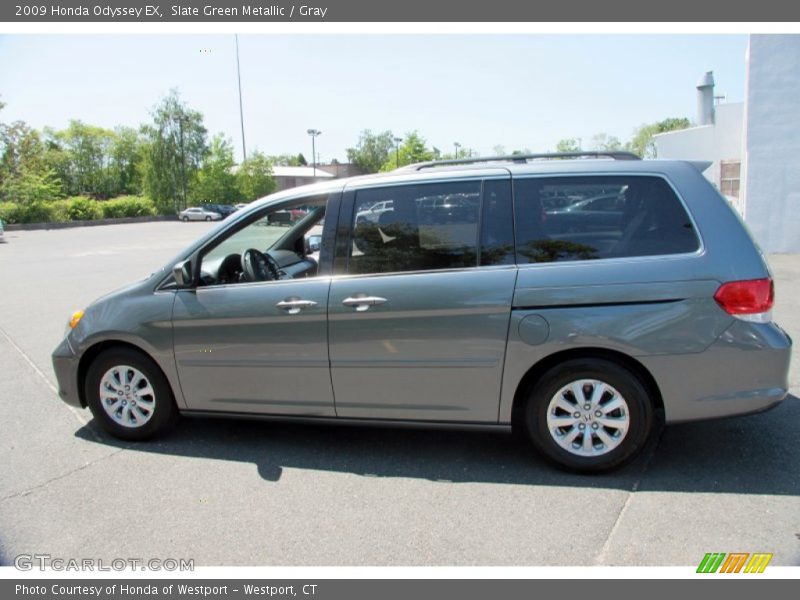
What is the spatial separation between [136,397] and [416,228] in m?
2.36

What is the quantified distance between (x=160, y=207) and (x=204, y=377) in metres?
58.4

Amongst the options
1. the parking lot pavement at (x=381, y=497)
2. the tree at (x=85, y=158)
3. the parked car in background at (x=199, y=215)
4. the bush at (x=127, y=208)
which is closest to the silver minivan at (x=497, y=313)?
the parking lot pavement at (x=381, y=497)

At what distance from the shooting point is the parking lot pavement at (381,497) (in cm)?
300

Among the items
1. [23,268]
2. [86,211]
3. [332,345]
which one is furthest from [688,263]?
[86,211]

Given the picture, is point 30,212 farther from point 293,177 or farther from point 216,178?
point 293,177

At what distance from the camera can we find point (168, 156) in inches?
2313

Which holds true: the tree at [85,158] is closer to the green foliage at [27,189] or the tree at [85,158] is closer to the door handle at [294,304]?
the green foliage at [27,189]

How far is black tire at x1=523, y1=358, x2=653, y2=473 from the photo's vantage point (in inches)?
138

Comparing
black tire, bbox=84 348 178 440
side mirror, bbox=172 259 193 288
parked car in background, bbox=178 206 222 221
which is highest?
parked car in background, bbox=178 206 222 221

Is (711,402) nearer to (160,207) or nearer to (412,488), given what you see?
(412,488)

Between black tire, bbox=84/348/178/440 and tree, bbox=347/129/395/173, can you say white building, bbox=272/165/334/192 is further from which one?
black tire, bbox=84/348/178/440

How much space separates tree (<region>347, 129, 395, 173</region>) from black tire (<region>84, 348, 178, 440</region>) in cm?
11051

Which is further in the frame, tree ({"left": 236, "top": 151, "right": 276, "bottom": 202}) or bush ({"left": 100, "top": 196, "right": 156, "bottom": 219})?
tree ({"left": 236, "top": 151, "right": 276, "bottom": 202})

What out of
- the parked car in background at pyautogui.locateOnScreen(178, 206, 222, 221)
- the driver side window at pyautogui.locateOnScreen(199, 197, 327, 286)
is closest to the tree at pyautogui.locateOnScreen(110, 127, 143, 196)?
the parked car in background at pyautogui.locateOnScreen(178, 206, 222, 221)
